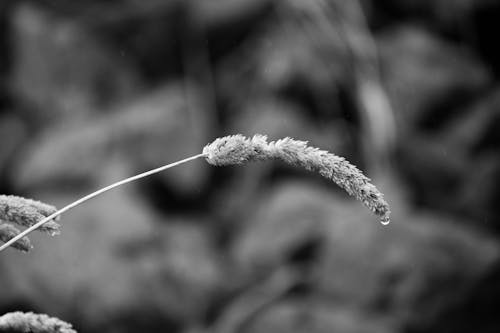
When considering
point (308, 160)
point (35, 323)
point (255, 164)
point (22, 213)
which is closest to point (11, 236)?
point (22, 213)

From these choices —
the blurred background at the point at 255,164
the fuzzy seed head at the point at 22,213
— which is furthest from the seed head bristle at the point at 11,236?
the blurred background at the point at 255,164

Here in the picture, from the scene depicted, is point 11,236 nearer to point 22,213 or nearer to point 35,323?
point 22,213

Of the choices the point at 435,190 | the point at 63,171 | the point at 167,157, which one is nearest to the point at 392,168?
the point at 435,190

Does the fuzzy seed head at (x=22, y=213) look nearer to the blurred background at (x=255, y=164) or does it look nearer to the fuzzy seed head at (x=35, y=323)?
the fuzzy seed head at (x=35, y=323)

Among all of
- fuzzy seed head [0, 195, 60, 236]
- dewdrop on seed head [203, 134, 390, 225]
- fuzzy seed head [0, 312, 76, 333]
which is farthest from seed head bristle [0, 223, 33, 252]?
dewdrop on seed head [203, 134, 390, 225]

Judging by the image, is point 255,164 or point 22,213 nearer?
point 22,213

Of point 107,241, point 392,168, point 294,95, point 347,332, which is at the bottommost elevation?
point 347,332

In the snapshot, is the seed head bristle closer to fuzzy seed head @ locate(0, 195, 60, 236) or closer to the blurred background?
fuzzy seed head @ locate(0, 195, 60, 236)

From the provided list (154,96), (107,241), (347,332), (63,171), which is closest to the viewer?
(347,332)

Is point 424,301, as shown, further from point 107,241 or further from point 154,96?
point 154,96
